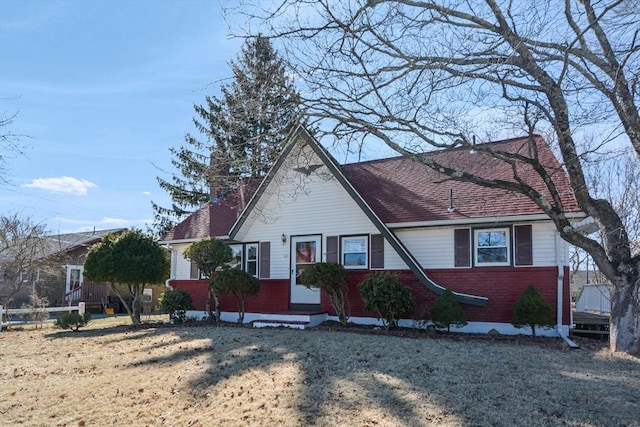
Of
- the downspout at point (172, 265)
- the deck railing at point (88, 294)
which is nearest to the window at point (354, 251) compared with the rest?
the downspout at point (172, 265)

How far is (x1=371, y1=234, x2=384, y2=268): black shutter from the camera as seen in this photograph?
14.1 m

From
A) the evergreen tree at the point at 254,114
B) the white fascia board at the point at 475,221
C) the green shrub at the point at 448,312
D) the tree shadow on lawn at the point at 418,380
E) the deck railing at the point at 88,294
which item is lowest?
the deck railing at the point at 88,294

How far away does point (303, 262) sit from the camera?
15.4m

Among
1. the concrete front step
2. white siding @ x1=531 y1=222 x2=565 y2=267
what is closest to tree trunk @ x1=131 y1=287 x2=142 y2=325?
the concrete front step

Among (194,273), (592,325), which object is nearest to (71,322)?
(194,273)

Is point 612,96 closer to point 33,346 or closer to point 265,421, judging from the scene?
point 265,421

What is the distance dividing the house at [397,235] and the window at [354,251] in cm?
3

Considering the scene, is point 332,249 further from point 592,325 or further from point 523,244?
point 592,325

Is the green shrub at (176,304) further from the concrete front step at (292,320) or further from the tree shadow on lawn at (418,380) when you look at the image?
the tree shadow on lawn at (418,380)

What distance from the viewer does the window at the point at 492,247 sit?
1268 cm

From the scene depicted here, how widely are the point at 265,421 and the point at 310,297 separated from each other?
9.42 meters

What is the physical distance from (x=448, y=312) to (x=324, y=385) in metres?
5.83

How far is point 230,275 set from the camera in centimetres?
1423

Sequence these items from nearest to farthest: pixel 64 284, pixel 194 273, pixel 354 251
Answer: pixel 354 251 < pixel 194 273 < pixel 64 284
